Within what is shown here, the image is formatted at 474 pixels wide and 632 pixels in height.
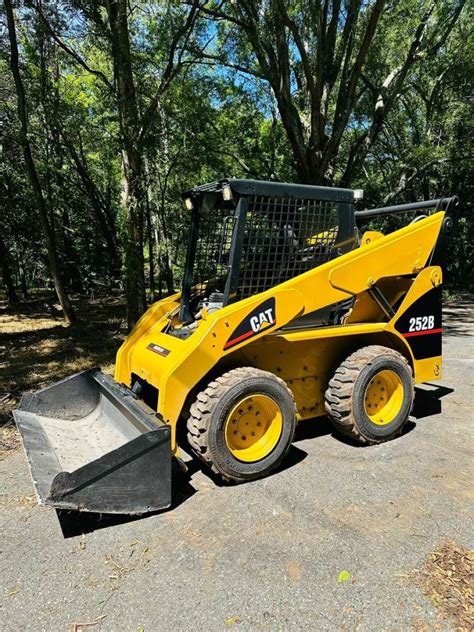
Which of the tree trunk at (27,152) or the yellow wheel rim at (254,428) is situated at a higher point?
the tree trunk at (27,152)

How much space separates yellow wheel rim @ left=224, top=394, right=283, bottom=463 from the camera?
11.3ft

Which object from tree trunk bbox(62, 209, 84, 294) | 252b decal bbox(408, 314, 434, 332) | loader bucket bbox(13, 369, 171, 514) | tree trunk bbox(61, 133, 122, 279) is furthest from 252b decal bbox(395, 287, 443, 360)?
tree trunk bbox(62, 209, 84, 294)

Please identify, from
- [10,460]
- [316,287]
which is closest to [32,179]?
[10,460]

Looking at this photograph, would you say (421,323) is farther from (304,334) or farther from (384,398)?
(304,334)

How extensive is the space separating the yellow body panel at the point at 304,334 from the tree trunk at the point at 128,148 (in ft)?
12.8

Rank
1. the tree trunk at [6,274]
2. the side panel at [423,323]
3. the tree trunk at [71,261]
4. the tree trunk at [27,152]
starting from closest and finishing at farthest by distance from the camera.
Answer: the side panel at [423,323] → the tree trunk at [27,152] → the tree trunk at [6,274] → the tree trunk at [71,261]

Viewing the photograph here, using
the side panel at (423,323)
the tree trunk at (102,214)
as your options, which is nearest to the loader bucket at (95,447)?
the side panel at (423,323)

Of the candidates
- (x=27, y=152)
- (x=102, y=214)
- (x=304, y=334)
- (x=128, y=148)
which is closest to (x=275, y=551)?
(x=304, y=334)

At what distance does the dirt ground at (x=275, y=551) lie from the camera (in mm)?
2229

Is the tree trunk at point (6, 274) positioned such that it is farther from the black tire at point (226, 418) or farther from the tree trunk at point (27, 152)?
the black tire at point (226, 418)

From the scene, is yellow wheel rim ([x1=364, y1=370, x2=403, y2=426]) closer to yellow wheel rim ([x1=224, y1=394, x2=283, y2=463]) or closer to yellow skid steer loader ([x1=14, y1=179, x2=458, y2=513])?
yellow skid steer loader ([x1=14, y1=179, x2=458, y2=513])

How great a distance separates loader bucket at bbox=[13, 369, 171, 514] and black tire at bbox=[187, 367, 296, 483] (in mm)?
306

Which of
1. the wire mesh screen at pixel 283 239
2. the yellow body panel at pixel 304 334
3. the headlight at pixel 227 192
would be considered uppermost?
the headlight at pixel 227 192

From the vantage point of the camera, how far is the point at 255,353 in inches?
148
